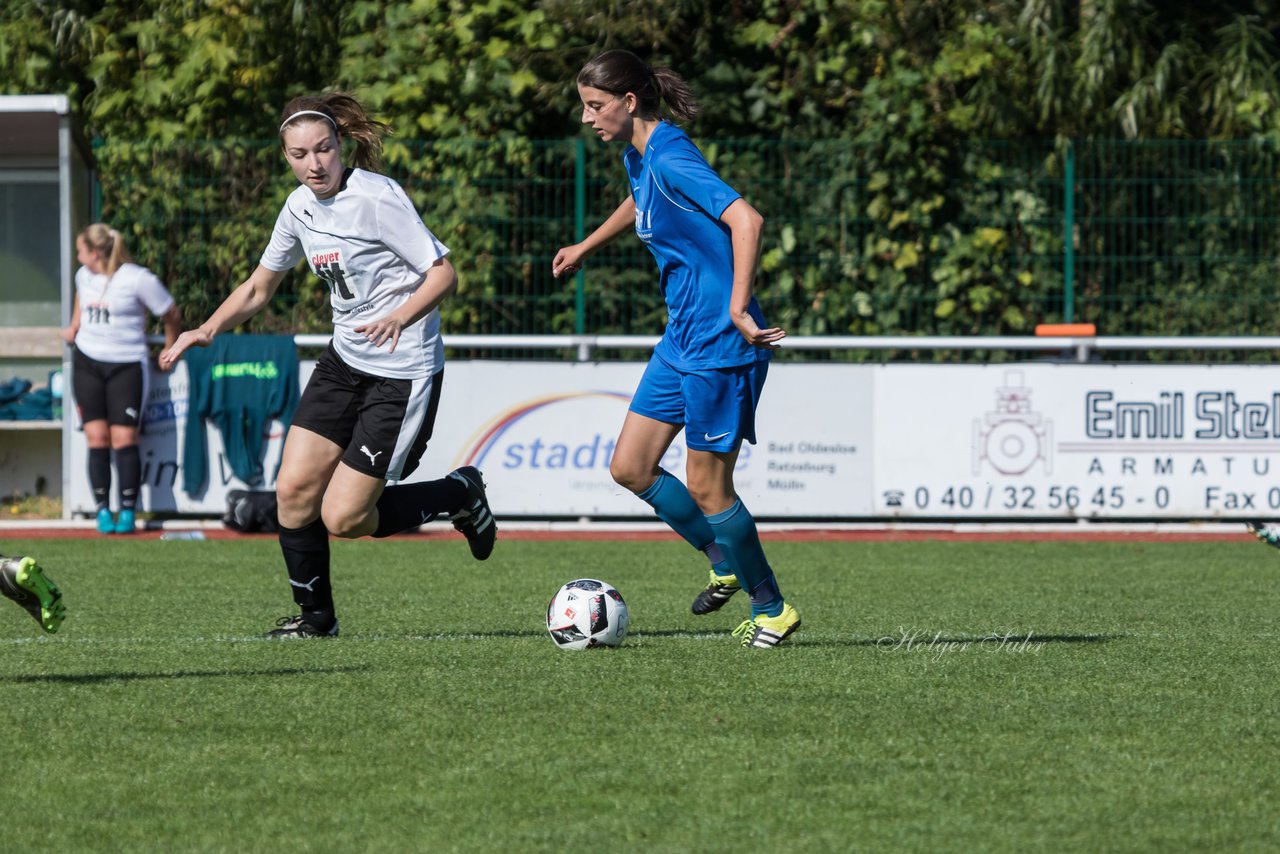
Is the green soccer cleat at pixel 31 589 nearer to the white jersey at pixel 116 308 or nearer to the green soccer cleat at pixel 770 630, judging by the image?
the green soccer cleat at pixel 770 630

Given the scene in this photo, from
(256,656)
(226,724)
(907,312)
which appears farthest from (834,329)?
(226,724)

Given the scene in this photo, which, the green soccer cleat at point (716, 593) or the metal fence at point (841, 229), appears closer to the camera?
the green soccer cleat at point (716, 593)

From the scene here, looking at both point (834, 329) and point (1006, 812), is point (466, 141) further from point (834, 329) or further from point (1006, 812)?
point (1006, 812)

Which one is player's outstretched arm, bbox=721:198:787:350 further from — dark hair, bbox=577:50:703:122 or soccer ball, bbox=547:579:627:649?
soccer ball, bbox=547:579:627:649

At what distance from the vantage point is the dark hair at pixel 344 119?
20.6 feet

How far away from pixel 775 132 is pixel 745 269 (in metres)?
10.3

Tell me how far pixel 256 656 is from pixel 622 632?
1.28 metres

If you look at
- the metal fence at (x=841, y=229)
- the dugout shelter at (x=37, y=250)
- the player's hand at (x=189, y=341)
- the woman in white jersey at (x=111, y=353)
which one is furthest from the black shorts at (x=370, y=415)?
the dugout shelter at (x=37, y=250)

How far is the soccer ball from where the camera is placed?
641 centimetres

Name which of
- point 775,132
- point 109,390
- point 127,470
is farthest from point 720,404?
point 775,132

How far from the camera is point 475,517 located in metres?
7.26

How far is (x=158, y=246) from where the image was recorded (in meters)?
12.8

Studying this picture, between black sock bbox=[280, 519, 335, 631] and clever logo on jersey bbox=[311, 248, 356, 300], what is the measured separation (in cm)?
83

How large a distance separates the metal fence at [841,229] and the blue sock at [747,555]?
21.2ft
